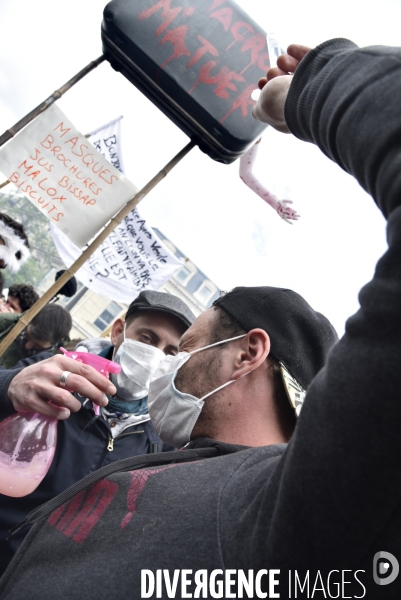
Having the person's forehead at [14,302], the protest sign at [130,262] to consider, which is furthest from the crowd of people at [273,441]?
the person's forehead at [14,302]

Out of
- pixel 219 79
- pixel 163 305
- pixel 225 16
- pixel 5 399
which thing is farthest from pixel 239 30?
pixel 5 399

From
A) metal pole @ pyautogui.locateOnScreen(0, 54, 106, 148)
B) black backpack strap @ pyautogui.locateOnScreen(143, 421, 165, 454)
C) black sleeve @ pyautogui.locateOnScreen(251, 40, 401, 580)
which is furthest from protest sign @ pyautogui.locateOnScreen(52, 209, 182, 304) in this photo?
black sleeve @ pyautogui.locateOnScreen(251, 40, 401, 580)

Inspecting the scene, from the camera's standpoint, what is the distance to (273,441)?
1.48 metres

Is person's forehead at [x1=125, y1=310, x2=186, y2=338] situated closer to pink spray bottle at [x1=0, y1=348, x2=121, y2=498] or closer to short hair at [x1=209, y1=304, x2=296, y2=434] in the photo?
short hair at [x1=209, y1=304, x2=296, y2=434]

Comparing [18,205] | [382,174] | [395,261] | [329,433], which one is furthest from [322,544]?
[18,205]

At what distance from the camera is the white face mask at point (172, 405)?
1.65m

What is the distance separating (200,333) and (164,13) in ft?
9.73

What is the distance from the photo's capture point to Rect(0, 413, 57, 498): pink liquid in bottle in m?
1.56

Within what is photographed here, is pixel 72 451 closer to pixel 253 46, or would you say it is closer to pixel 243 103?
→ pixel 243 103

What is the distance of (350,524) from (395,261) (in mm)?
425

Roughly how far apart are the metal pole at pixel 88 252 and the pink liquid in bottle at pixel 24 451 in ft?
5.11

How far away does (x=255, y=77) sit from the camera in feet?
12.1

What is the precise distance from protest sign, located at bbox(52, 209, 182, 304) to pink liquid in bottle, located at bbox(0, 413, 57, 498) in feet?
11.7

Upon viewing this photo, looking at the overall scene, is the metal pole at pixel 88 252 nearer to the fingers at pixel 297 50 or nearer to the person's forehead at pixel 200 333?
the person's forehead at pixel 200 333
